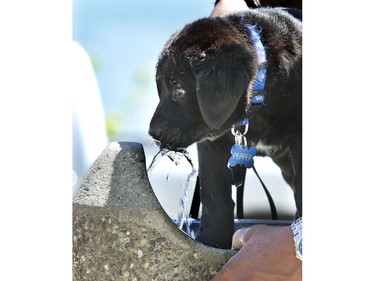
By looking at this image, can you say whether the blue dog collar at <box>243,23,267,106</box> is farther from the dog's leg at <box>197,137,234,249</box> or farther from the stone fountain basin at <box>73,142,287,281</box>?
the stone fountain basin at <box>73,142,287,281</box>

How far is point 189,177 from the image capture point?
1.83m

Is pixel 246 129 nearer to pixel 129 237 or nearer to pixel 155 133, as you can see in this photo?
pixel 155 133

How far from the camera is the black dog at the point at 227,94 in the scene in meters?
1.64

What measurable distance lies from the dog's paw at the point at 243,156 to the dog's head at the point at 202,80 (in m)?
0.08

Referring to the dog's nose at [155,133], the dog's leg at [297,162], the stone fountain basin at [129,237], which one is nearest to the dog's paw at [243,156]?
the dog's leg at [297,162]

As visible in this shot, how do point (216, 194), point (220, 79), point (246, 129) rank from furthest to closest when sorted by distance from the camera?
1. point (216, 194)
2. point (246, 129)
3. point (220, 79)

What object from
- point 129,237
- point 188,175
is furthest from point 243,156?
point 129,237

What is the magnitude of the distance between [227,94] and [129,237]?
0.44m

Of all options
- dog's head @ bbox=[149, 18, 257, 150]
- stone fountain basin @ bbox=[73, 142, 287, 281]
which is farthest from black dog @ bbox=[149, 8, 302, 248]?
stone fountain basin @ bbox=[73, 142, 287, 281]

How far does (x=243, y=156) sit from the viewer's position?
1746mm

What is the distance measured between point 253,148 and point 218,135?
0.32 ft

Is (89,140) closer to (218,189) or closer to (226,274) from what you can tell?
(218,189)

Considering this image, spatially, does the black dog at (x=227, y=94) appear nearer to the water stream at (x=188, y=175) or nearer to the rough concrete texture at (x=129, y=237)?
the water stream at (x=188, y=175)
